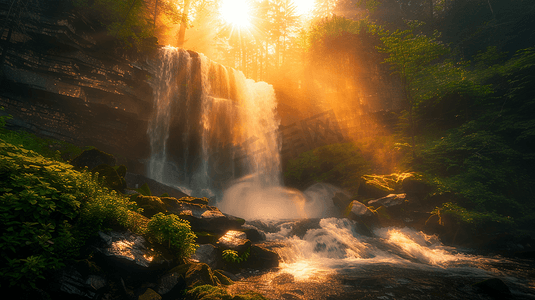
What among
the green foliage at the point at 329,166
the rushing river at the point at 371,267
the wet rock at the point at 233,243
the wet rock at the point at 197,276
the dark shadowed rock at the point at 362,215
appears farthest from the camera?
the green foliage at the point at 329,166

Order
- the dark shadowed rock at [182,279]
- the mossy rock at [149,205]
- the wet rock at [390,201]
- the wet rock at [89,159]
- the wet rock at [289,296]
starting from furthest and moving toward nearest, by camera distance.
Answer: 1. the wet rock at [390,201]
2. the wet rock at [89,159]
3. the mossy rock at [149,205]
4. the wet rock at [289,296]
5. the dark shadowed rock at [182,279]

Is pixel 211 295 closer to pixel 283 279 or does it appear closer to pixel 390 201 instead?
pixel 283 279

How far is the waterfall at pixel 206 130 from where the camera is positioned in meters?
20.2

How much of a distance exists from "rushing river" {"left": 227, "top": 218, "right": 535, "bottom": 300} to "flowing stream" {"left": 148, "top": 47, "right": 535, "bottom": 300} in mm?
40

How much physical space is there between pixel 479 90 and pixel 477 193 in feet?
32.1

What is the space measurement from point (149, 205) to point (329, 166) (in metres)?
18.7

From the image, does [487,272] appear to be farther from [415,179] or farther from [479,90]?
[479,90]

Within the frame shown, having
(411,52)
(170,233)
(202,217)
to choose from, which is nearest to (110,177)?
(202,217)

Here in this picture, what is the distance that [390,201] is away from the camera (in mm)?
15656

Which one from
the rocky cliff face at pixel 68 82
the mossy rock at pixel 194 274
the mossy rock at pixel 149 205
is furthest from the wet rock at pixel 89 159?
the rocky cliff face at pixel 68 82

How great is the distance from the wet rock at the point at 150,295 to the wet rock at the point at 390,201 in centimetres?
1483

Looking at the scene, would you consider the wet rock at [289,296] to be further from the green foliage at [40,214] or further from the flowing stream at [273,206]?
the green foliage at [40,214]

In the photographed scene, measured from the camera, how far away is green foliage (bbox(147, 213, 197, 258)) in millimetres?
6125

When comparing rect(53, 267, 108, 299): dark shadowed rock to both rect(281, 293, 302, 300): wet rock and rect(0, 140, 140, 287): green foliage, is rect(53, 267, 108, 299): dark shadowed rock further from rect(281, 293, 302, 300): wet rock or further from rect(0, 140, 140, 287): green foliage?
rect(281, 293, 302, 300): wet rock
